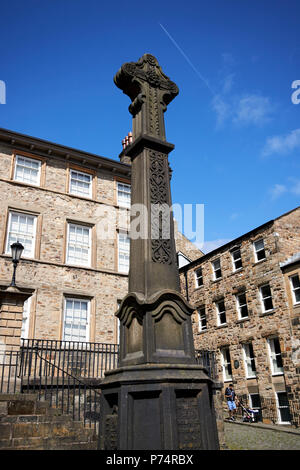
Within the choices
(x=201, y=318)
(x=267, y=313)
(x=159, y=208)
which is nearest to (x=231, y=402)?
(x=267, y=313)

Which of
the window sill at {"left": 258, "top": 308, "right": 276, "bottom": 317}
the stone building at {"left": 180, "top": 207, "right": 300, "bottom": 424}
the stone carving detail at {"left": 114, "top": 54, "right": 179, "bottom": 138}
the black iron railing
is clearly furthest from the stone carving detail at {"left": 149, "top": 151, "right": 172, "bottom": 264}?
the window sill at {"left": 258, "top": 308, "right": 276, "bottom": 317}

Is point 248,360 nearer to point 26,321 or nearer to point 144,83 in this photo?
point 26,321

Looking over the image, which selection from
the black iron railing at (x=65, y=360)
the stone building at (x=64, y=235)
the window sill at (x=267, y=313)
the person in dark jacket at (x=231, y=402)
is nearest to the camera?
the black iron railing at (x=65, y=360)

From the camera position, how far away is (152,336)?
5094mm

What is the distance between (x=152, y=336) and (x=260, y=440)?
881 centimetres

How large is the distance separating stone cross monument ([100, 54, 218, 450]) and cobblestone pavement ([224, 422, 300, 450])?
6466mm

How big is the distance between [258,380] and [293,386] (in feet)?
7.16

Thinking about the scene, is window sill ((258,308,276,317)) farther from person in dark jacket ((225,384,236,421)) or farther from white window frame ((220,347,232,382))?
person in dark jacket ((225,384,236,421))

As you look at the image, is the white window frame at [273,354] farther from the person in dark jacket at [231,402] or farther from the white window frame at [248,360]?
the person in dark jacket at [231,402]

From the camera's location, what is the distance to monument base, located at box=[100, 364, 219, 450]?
175 inches

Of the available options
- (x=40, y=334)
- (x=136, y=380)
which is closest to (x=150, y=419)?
(x=136, y=380)

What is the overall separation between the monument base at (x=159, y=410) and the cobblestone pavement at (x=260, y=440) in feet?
21.1

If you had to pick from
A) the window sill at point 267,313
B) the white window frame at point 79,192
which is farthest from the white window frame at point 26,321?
the window sill at point 267,313

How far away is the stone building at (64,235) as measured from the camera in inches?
625
